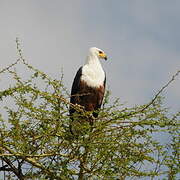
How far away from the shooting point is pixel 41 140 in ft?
14.1

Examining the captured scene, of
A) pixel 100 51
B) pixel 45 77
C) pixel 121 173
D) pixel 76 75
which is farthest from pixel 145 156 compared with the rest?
pixel 100 51

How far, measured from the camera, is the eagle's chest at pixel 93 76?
6.95 metres

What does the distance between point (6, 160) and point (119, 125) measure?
1156 mm

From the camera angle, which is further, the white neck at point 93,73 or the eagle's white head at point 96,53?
the eagle's white head at point 96,53

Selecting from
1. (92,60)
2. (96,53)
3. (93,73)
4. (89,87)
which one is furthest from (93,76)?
(96,53)

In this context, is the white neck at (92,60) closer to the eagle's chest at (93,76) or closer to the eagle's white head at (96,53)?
the eagle's white head at (96,53)

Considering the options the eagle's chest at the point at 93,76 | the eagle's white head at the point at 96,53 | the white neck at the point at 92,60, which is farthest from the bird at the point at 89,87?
the eagle's white head at the point at 96,53

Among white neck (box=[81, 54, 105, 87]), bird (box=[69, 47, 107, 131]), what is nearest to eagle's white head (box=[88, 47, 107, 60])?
white neck (box=[81, 54, 105, 87])

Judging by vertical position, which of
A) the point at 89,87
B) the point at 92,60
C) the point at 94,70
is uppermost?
the point at 92,60

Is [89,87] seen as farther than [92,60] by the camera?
No

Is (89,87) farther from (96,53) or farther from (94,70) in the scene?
(96,53)

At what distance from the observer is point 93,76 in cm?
703

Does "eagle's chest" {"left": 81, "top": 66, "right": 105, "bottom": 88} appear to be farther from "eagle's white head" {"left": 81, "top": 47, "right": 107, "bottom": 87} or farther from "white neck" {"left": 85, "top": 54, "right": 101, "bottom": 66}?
"white neck" {"left": 85, "top": 54, "right": 101, "bottom": 66}

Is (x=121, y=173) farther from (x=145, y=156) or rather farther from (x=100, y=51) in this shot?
(x=100, y=51)
